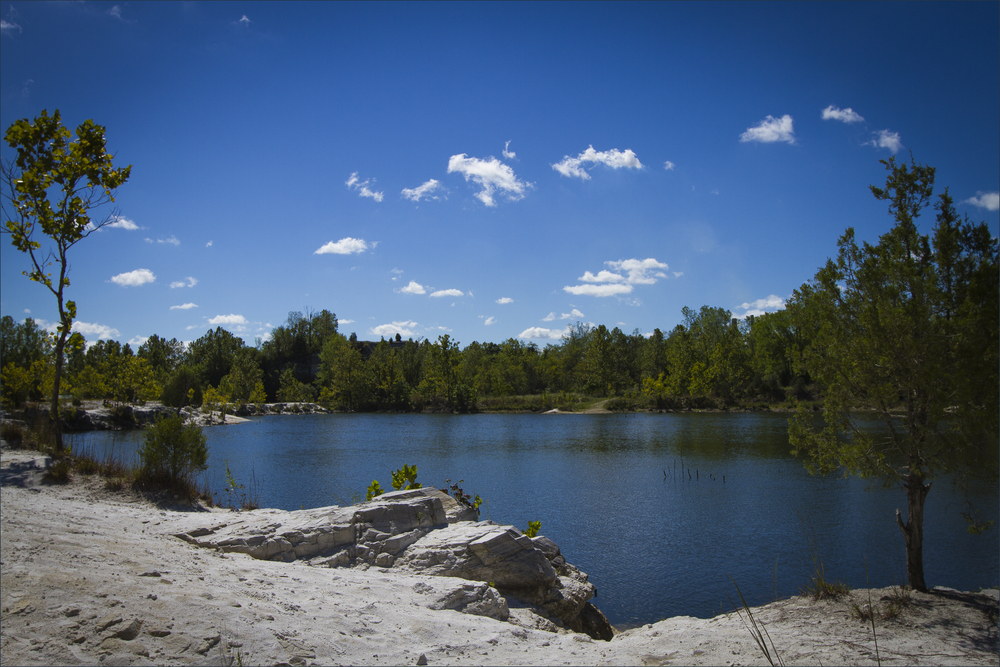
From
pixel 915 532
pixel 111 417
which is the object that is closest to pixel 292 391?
pixel 111 417

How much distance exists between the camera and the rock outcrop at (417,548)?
901cm

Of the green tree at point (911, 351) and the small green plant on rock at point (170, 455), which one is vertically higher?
the green tree at point (911, 351)

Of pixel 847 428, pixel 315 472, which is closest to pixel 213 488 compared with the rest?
pixel 315 472

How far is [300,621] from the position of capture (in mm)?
5559

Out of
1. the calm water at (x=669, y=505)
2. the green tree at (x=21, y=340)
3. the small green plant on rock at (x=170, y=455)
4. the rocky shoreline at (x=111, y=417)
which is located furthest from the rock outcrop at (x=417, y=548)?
the green tree at (x=21, y=340)

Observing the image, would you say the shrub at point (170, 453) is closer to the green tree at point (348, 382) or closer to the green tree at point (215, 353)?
the green tree at point (348, 382)

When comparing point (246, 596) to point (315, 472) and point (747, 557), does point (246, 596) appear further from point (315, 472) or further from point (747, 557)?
point (315, 472)

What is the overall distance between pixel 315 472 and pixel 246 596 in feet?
62.6

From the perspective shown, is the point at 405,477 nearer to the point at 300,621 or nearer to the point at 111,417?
the point at 300,621

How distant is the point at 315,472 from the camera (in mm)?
24000

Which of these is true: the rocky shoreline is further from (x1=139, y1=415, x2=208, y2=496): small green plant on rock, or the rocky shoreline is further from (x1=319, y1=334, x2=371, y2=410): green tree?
(x1=319, y1=334, x2=371, y2=410): green tree

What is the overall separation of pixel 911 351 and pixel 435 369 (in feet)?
239

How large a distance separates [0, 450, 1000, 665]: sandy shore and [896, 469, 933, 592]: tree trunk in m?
0.30

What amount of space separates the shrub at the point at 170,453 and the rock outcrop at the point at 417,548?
336 cm
